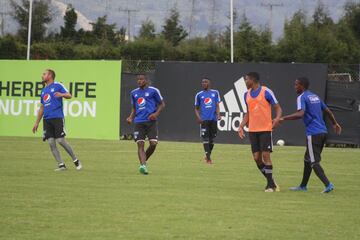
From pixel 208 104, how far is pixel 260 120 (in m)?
8.34

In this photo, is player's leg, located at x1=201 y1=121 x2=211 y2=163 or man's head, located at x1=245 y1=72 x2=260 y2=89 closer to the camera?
man's head, located at x1=245 y1=72 x2=260 y2=89

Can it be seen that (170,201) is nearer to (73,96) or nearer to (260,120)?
(260,120)

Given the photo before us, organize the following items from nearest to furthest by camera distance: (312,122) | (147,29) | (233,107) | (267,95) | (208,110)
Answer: (312,122), (267,95), (208,110), (233,107), (147,29)

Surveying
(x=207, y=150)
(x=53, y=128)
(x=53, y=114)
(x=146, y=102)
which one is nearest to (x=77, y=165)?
(x=53, y=128)

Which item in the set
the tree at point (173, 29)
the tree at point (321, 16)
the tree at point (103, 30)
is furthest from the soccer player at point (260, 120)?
the tree at point (173, 29)

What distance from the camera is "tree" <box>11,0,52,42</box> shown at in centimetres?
6638

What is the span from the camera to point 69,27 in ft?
227

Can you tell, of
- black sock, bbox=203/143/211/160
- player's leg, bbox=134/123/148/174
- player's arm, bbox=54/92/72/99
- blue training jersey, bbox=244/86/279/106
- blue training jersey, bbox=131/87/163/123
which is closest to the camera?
blue training jersey, bbox=244/86/279/106

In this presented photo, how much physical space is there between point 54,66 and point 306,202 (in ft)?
65.5

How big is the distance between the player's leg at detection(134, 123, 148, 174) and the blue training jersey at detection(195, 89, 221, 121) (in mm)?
4638

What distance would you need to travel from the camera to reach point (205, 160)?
22453mm

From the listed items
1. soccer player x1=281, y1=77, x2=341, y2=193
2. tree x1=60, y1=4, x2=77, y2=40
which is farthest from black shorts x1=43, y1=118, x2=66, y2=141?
tree x1=60, y1=4, x2=77, y2=40

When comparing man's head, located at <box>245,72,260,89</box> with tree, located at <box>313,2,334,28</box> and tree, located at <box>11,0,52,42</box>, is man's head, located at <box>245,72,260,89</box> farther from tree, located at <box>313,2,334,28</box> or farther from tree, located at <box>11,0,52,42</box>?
tree, located at <box>313,2,334,28</box>

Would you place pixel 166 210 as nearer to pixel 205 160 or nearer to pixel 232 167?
pixel 232 167
